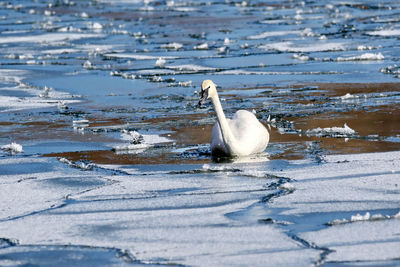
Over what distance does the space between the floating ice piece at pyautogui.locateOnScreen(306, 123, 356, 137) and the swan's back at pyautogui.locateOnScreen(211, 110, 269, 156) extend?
893mm

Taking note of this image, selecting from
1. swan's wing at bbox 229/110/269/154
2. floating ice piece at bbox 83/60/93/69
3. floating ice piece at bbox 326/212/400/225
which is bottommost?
floating ice piece at bbox 326/212/400/225

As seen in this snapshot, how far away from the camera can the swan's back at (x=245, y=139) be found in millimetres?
8852

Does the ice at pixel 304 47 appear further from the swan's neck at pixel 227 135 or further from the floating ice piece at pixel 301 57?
the swan's neck at pixel 227 135

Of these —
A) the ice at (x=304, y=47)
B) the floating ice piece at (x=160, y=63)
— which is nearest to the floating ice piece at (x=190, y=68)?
the floating ice piece at (x=160, y=63)

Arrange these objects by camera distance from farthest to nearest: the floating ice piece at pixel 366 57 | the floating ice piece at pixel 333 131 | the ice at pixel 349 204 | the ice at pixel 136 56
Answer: the ice at pixel 136 56 → the floating ice piece at pixel 366 57 → the floating ice piece at pixel 333 131 → the ice at pixel 349 204

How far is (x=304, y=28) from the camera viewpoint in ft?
70.3

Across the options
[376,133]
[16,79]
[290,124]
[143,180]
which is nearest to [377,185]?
[143,180]

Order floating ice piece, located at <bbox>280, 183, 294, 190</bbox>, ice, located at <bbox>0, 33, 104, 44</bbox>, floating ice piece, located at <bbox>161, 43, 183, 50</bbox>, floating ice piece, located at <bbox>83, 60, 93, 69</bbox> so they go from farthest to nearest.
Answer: ice, located at <bbox>0, 33, 104, 44</bbox> < floating ice piece, located at <bbox>161, 43, 183, 50</bbox> < floating ice piece, located at <bbox>83, 60, 93, 69</bbox> < floating ice piece, located at <bbox>280, 183, 294, 190</bbox>

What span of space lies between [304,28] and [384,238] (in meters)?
16.2

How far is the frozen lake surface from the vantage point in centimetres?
578

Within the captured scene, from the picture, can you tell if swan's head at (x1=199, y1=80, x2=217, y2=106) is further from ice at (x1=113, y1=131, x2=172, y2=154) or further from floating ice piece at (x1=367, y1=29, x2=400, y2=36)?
floating ice piece at (x1=367, y1=29, x2=400, y2=36)

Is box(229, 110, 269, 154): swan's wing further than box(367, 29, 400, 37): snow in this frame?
No

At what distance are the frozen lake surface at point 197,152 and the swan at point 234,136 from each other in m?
0.16

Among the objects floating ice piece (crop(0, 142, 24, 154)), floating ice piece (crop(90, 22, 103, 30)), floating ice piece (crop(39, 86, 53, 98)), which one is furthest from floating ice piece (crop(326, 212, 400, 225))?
floating ice piece (crop(90, 22, 103, 30))
